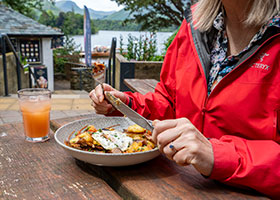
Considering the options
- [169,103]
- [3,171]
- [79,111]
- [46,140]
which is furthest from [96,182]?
[79,111]

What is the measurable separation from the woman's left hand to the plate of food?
100 millimetres

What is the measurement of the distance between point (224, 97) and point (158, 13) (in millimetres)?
13419

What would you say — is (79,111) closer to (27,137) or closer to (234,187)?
(27,137)

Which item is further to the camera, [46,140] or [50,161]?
[46,140]

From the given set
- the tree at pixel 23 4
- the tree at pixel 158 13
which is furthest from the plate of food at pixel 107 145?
the tree at pixel 23 4

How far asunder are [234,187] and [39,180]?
1.97ft

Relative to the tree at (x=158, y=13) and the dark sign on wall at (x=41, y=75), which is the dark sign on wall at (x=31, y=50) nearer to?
the dark sign on wall at (x=41, y=75)

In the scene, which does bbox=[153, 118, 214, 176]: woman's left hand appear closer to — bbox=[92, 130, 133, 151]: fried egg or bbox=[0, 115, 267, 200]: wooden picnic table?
bbox=[0, 115, 267, 200]: wooden picnic table

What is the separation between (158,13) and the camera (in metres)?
13.9

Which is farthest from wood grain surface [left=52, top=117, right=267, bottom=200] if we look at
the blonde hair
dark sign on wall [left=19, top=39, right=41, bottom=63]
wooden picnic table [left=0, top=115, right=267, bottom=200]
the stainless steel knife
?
dark sign on wall [left=19, top=39, right=41, bottom=63]

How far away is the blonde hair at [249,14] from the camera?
1.14m

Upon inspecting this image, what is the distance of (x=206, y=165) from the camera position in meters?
0.82

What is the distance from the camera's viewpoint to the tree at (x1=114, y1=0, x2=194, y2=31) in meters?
12.8

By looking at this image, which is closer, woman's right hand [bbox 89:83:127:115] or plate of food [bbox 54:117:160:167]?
plate of food [bbox 54:117:160:167]
